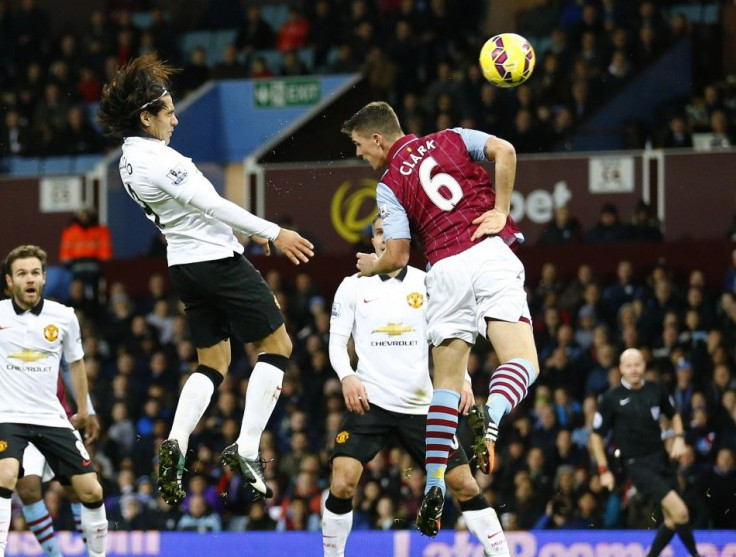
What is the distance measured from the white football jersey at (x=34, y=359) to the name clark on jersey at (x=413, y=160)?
3389 mm

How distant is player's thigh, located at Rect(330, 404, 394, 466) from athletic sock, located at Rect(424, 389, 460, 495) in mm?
1429

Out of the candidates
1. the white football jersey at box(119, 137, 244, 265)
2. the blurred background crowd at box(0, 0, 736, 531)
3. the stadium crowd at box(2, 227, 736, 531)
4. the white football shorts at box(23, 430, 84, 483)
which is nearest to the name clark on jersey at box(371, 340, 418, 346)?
the white football jersey at box(119, 137, 244, 265)

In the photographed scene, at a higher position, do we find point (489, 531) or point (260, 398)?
point (260, 398)

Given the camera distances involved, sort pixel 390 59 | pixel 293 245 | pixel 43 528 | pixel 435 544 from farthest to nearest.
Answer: pixel 390 59, pixel 435 544, pixel 43 528, pixel 293 245

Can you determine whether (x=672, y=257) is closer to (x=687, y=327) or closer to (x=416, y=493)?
(x=687, y=327)

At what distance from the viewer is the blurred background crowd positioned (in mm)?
13906

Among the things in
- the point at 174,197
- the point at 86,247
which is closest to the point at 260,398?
the point at 174,197

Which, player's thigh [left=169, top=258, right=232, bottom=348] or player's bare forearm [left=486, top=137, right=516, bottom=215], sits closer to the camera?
player's bare forearm [left=486, top=137, right=516, bottom=215]

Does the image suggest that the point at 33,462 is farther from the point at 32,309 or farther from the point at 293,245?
the point at 293,245

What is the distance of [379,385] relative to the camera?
9.82 meters

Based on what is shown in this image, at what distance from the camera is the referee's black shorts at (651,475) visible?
12.2m

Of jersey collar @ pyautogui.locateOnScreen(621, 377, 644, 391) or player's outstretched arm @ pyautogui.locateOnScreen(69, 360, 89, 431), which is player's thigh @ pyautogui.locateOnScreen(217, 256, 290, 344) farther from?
jersey collar @ pyautogui.locateOnScreen(621, 377, 644, 391)

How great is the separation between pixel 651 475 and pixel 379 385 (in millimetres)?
3589

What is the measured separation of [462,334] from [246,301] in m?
1.30
